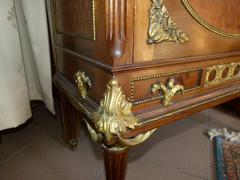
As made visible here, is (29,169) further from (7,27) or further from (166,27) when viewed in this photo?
(166,27)

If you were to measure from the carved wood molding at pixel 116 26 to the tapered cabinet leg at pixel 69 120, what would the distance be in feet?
1.47

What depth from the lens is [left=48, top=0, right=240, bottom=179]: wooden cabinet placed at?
40cm

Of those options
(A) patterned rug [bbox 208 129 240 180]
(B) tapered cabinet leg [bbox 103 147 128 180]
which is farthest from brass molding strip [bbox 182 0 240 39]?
(A) patterned rug [bbox 208 129 240 180]

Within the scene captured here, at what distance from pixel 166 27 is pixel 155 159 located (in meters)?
0.63

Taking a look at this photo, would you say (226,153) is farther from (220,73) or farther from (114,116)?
(114,116)

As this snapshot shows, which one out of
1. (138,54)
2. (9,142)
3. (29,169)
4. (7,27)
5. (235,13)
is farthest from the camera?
(9,142)

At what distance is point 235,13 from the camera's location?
1.70 feet

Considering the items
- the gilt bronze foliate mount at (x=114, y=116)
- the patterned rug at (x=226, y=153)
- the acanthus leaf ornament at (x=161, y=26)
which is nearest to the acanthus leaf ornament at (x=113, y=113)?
the gilt bronze foliate mount at (x=114, y=116)

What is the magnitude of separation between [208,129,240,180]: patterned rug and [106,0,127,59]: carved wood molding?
25.8 inches

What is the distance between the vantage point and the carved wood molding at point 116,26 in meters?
0.37

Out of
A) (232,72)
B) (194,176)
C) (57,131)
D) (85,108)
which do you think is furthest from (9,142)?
(232,72)

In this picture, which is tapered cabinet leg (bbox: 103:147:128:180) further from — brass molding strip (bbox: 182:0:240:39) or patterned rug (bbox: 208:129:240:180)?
patterned rug (bbox: 208:129:240:180)

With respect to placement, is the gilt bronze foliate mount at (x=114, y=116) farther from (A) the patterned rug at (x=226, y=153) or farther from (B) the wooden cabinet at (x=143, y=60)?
(A) the patterned rug at (x=226, y=153)

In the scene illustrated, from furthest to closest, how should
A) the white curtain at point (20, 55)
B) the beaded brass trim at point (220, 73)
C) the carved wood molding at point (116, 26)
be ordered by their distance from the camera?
the white curtain at point (20, 55), the beaded brass trim at point (220, 73), the carved wood molding at point (116, 26)
